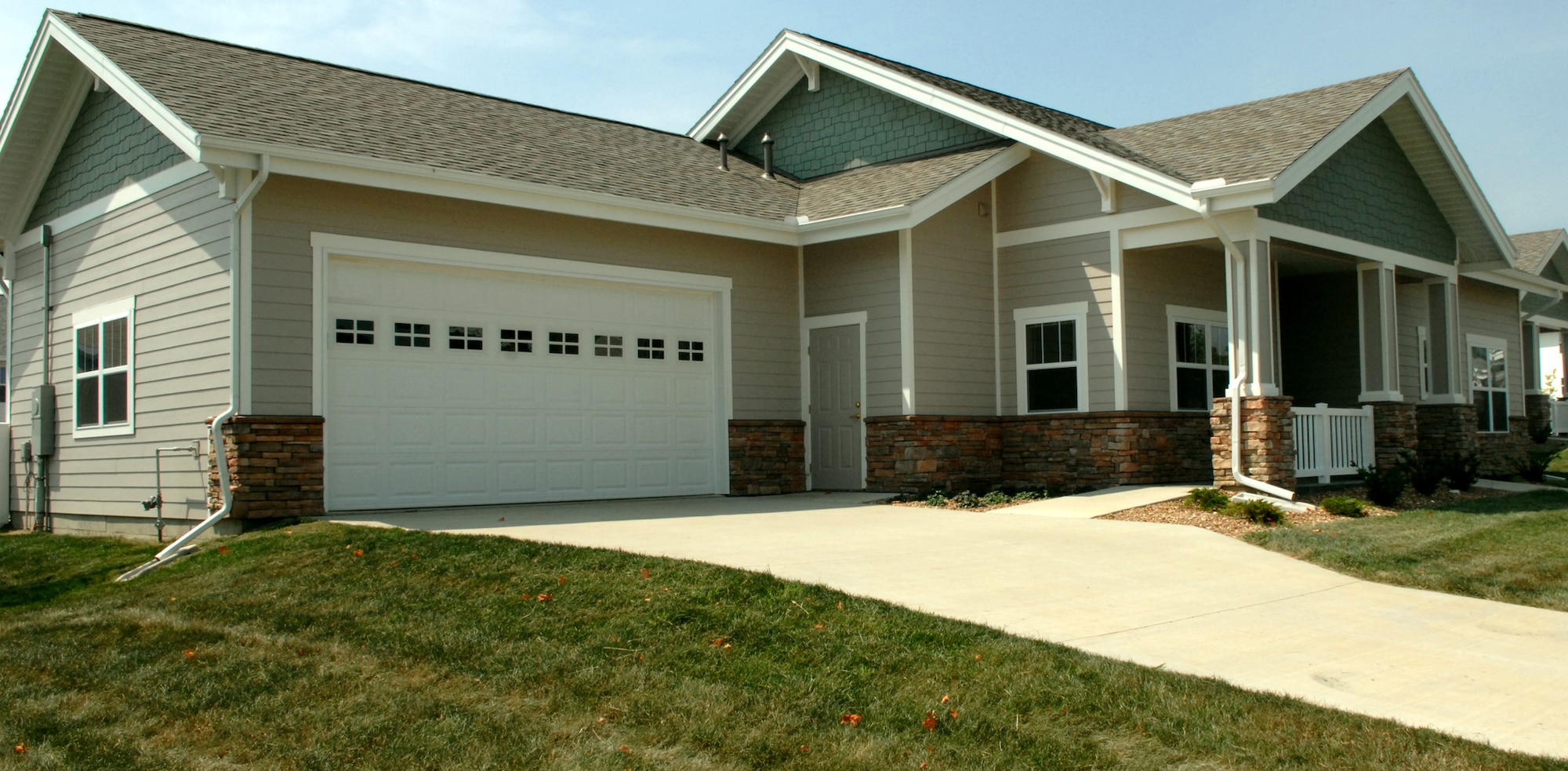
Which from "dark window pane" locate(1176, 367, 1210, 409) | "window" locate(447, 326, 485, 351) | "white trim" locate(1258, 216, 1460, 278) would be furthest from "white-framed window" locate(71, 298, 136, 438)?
"white trim" locate(1258, 216, 1460, 278)

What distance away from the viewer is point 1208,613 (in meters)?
7.11

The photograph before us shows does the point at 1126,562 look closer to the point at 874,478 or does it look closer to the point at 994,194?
the point at 874,478

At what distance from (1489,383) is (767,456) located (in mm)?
13624

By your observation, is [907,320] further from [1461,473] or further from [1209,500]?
[1461,473]

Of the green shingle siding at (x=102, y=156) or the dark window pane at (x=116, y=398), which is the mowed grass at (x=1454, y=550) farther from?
the dark window pane at (x=116, y=398)

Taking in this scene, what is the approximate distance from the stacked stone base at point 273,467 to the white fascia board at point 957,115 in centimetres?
852

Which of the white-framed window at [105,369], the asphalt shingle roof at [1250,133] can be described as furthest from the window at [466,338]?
the asphalt shingle roof at [1250,133]

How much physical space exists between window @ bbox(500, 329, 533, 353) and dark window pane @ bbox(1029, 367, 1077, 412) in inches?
244

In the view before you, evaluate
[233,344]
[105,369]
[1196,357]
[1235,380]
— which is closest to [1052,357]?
[1196,357]

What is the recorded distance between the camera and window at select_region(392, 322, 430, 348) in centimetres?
1234

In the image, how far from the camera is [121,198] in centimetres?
1320

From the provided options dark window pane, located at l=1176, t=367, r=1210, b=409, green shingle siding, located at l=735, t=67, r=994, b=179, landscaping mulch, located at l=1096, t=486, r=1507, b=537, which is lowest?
landscaping mulch, located at l=1096, t=486, r=1507, b=537

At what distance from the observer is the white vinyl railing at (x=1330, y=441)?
13781mm

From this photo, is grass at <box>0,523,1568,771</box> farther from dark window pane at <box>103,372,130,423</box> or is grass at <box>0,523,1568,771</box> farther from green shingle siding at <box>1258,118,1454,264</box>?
green shingle siding at <box>1258,118,1454,264</box>
